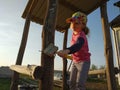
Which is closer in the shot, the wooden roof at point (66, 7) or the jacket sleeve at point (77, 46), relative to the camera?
the jacket sleeve at point (77, 46)

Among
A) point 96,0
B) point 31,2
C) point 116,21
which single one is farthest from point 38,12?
point 116,21

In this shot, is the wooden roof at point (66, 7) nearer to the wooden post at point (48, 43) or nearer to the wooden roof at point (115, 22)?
the wooden roof at point (115, 22)

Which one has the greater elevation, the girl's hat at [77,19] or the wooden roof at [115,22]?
the wooden roof at [115,22]

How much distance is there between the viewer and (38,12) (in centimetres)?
741

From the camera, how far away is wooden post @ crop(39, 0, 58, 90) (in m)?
3.40

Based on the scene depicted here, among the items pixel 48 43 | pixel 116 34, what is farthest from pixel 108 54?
pixel 116 34

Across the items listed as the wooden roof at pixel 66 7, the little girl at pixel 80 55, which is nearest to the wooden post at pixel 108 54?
the wooden roof at pixel 66 7

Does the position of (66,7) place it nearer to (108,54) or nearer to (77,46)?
(108,54)

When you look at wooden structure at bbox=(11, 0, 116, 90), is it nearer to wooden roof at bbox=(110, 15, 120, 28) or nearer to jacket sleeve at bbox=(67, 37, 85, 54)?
jacket sleeve at bbox=(67, 37, 85, 54)

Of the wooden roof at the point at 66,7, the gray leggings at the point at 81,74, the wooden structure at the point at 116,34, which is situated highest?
the wooden roof at the point at 66,7

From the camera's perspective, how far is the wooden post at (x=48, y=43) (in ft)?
11.1

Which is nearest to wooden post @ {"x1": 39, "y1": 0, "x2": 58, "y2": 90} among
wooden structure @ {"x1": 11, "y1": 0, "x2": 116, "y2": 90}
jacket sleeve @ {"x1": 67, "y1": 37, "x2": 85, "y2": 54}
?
wooden structure @ {"x1": 11, "y1": 0, "x2": 116, "y2": 90}

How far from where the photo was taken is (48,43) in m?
3.61

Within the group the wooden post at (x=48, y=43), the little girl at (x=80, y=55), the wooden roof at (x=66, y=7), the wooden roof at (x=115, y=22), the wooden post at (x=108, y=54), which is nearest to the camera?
the wooden post at (x=48, y=43)
